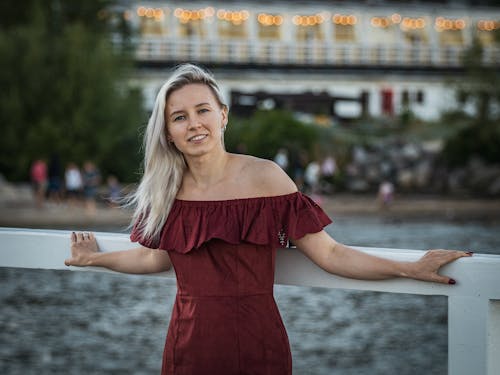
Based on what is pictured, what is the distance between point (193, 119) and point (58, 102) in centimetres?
2674

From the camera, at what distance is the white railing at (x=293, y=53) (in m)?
41.3

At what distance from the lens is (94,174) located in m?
25.4

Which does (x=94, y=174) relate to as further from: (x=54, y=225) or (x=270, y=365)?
(x=270, y=365)

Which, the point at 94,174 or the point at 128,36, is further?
the point at 128,36

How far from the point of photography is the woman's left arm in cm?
240

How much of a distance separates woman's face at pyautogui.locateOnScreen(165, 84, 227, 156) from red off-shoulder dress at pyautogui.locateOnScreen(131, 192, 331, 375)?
183 mm

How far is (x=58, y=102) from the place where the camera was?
28.8m

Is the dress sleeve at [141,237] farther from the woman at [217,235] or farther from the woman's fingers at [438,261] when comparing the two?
the woman's fingers at [438,261]

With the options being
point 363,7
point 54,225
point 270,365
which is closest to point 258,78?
point 363,7

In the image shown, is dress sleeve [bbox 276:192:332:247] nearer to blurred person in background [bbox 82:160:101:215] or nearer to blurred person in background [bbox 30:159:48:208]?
blurred person in background [bbox 82:160:101:215]

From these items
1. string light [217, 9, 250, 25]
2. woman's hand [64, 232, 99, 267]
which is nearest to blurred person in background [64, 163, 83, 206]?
string light [217, 9, 250, 25]

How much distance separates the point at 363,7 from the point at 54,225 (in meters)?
25.3

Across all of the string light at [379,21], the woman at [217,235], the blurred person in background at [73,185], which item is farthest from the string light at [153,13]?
the woman at [217,235]

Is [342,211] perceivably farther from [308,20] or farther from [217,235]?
[217,235]
